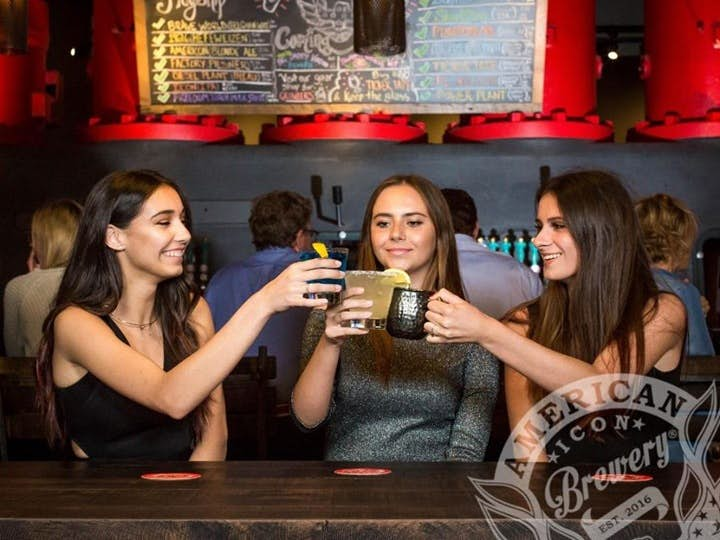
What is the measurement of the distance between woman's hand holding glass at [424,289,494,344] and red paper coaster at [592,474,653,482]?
0.39 m

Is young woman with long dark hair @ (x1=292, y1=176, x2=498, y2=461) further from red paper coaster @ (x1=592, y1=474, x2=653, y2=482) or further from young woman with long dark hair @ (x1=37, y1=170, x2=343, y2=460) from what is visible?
red paper coaster @ (x1=592, y1=474, x2=653, y2=482)

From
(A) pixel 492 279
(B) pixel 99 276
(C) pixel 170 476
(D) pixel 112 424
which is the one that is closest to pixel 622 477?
(C) pixel 170 476

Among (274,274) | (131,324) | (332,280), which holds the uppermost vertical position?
(332,280)

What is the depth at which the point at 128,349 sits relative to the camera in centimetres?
270

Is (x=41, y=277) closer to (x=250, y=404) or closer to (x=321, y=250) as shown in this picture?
(x=250, y=404)

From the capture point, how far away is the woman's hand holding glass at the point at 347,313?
2.49 metres

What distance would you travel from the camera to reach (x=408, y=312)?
2.41 m

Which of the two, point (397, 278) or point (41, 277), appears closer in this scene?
point (397, 278)

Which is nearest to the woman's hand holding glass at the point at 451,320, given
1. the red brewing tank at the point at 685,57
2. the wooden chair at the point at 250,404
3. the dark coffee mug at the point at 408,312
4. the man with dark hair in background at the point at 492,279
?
the dark coffee mug at the point at 408,312

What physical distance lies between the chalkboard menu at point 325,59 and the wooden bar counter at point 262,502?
3.69 m

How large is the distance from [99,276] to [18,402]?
30.2 inches

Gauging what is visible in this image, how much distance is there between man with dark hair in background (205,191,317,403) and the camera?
4977 millimetres

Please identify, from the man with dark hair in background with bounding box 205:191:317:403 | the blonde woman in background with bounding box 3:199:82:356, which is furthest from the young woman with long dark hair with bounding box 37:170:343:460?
the man with dark hair in background with bounding box 205:191:317:403

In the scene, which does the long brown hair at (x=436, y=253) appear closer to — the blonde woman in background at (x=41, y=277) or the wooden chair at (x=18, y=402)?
the wooden chair at (x=18, y=402)
